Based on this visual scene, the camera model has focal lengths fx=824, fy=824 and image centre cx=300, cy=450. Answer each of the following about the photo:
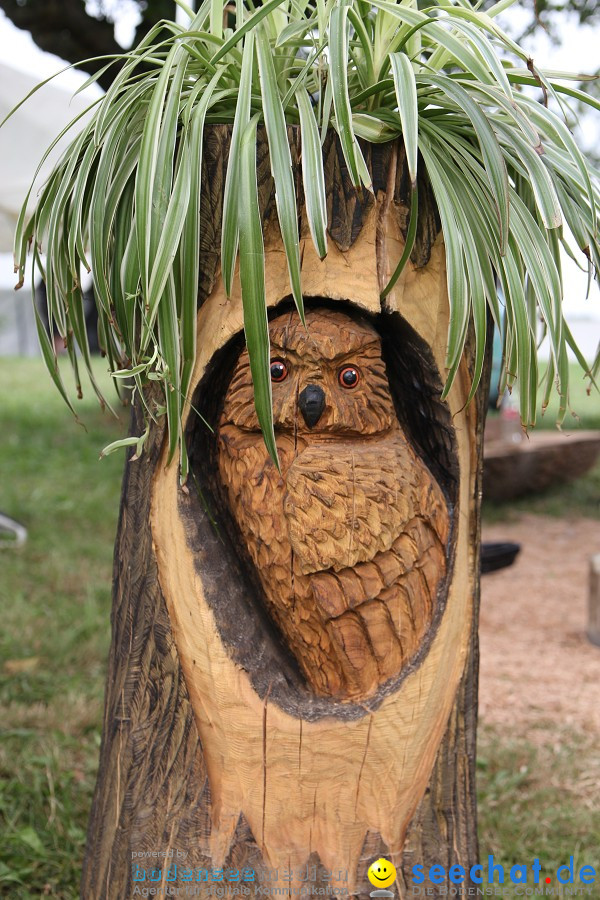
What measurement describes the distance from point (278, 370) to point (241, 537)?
324mm

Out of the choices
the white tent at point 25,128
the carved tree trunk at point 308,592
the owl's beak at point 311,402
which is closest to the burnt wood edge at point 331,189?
the carved tree trunk at point 308,592

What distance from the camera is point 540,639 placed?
4.05 meters

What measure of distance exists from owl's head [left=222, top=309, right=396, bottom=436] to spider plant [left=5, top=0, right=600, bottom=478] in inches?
5.9

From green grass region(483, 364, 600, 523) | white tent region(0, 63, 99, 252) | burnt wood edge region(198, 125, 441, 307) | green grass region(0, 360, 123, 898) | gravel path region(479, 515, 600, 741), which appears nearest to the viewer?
burnt wood edge region(198, 125, 441, 307)

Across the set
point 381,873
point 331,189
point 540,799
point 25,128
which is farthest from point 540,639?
point 25,128

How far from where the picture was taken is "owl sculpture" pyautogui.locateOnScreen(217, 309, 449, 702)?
1.47 m

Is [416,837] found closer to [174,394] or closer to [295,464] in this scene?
[295,464]

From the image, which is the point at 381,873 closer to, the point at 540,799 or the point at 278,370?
the point at 278,370

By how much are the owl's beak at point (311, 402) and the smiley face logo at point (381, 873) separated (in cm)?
81

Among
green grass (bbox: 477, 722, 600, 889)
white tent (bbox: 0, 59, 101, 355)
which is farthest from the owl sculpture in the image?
white tent (bbox: 0, 59, 101, 355)

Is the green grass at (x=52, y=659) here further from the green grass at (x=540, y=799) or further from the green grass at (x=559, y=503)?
the green grass at (x=559, y=503)

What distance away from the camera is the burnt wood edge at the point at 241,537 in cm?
149

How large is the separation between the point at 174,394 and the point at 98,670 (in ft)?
7.30

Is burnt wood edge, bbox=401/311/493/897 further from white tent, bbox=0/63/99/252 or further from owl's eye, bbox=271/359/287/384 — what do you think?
white tent, bbox=0/63/99/252
